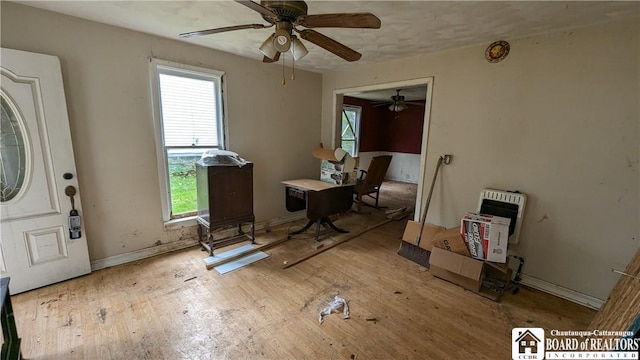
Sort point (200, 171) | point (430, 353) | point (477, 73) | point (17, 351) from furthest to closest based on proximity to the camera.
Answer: point (200, 171)
point (477, 73)
point (430, 353)
point (17, 351)

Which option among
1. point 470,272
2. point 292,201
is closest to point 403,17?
point 470,272

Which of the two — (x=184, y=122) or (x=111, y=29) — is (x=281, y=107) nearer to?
(x=184, y=122)

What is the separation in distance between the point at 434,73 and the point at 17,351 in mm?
4060

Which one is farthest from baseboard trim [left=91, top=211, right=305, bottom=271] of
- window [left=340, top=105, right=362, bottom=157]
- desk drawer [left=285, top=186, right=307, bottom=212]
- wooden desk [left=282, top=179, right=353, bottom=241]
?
window [left=340, top=105, right=362, bottom=157]

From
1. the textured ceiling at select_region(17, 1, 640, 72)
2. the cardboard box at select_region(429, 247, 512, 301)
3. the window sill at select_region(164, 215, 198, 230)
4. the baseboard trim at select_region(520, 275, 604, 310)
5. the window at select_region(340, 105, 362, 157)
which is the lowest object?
the baseboard trim at select_region(520, 275, 604, 310)

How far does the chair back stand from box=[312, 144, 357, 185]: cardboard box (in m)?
0.95

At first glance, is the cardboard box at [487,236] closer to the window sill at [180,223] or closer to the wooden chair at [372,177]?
the wooden chair at [372,177]

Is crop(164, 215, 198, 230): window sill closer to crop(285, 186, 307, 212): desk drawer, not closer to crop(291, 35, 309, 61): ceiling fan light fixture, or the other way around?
crop(285, 186, 307, 212): desk drawer

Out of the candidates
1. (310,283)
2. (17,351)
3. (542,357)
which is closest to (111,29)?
(17,351)

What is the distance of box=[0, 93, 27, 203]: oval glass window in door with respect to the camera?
77.7 inches

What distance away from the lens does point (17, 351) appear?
4.85 feet

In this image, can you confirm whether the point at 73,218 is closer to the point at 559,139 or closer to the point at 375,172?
the point at 375,172

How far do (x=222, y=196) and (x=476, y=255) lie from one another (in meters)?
2.58

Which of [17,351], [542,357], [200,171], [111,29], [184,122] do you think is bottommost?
[542,357]
